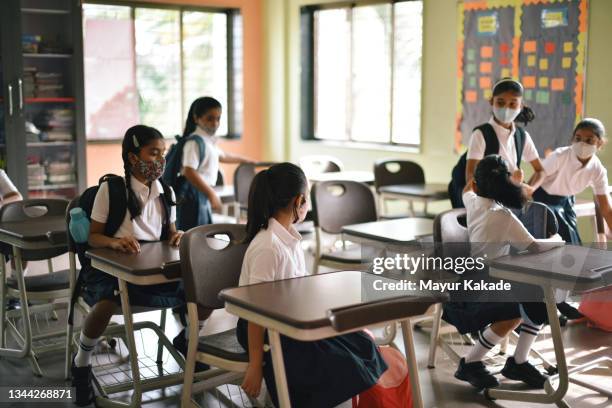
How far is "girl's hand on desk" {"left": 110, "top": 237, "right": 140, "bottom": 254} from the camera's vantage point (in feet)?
10.5

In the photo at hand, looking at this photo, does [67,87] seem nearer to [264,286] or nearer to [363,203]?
[363,203]

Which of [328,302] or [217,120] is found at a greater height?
[217,120]

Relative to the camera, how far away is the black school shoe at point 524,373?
3.50m

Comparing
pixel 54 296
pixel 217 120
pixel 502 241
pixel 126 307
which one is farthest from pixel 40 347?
pixel 502 241

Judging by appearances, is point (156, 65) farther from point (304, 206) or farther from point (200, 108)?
point (304, 206)

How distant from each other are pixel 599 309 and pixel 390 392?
84.3 inches

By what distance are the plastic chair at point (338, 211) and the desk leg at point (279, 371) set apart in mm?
2029

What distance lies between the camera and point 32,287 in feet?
12.6

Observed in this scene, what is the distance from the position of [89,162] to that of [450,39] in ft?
11.8

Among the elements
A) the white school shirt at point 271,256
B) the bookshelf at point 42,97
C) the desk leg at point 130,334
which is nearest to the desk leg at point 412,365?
the white school shirt at point 271,256

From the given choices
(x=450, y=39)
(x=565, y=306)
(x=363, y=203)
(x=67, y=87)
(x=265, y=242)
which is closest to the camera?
(x=265, y=242)

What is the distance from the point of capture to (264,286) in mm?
2562

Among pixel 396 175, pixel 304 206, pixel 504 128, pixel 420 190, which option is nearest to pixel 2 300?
pixel 304 206

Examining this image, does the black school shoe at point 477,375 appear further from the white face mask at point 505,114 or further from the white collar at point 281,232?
the white face mask at point 505,114
